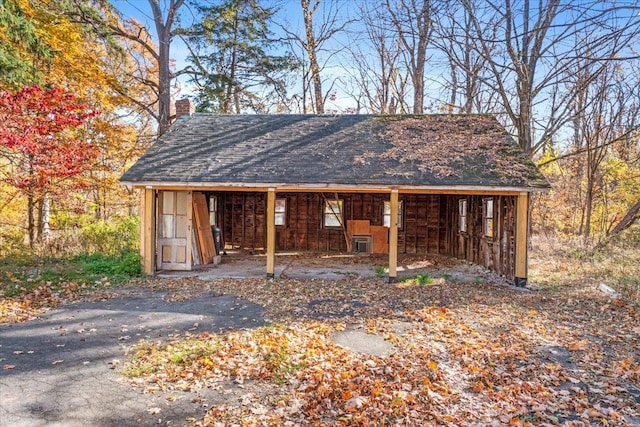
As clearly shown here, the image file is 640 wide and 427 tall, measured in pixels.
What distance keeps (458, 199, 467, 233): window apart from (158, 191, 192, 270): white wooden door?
862cm

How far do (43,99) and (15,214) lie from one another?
465 centimetres

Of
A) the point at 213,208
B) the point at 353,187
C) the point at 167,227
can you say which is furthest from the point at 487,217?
the point at 213,208

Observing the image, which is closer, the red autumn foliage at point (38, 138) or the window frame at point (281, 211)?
the red autumn foliage at point (38, 138)

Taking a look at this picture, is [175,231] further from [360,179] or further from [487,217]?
[487,217]

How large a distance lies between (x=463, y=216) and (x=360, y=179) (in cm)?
564

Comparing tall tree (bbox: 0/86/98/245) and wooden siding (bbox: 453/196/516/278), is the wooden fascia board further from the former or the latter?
tall tree (bbox: 0/86/98/245)

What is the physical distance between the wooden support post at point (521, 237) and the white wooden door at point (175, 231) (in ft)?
27.2

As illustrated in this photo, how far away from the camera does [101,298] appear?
804 cm

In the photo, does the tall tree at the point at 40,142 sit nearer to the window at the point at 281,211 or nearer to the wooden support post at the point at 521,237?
the window at the point at 281,211

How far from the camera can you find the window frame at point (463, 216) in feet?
43.0

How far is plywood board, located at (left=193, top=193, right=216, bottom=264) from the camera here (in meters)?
11.6

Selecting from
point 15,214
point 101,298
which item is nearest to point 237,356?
point 101,298

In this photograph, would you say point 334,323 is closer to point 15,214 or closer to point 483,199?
point 483,199

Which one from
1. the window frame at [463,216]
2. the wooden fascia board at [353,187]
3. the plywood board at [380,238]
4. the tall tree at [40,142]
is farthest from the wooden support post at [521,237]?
the tall tree at [40,142]
